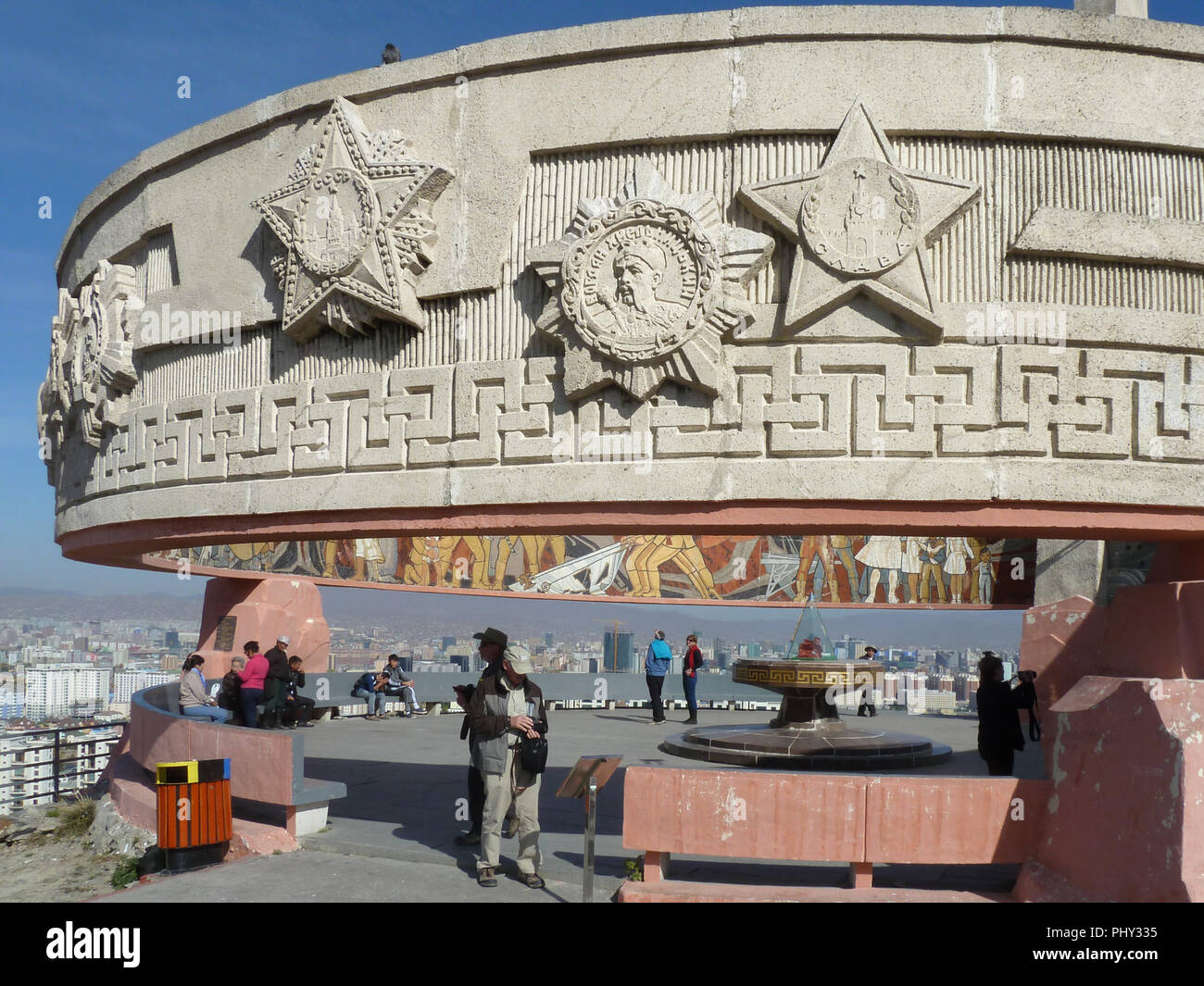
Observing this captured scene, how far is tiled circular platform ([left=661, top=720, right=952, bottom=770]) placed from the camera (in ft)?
37.9

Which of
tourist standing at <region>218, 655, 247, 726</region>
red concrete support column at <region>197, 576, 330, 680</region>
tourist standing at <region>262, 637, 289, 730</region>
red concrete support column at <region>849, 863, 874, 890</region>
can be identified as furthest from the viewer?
red concrete support column at <region>197, 576, 330, 680</region>

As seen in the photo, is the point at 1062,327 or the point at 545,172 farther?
the point at 545,172

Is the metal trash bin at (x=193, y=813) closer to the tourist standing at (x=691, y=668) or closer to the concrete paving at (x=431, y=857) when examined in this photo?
the concrete paving at (x=431, y=857)

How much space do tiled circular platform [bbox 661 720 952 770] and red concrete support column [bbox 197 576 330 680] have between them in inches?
315

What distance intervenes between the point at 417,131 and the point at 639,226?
84.5 inches

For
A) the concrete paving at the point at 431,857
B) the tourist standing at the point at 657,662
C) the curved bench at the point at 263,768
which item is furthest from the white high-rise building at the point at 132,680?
the curved bench at the point at 263,768

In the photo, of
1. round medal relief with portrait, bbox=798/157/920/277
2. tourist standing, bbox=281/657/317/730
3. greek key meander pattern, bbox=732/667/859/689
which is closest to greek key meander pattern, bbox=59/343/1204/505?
round medal relief with portrait, bbox=798/157/920/277

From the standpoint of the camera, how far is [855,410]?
6.54 metres

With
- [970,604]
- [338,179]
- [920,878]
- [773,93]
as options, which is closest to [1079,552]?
[970,604]

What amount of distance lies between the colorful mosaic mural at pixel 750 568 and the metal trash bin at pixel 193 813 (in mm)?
13700

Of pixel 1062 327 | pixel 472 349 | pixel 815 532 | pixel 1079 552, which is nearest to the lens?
pixel 1062 327

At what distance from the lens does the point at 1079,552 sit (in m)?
18.9

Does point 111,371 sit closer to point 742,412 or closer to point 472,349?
point 472,349

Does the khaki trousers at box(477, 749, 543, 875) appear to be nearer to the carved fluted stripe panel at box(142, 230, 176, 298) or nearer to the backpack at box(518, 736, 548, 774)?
the backpack at box(518, 736, 548, 774)
